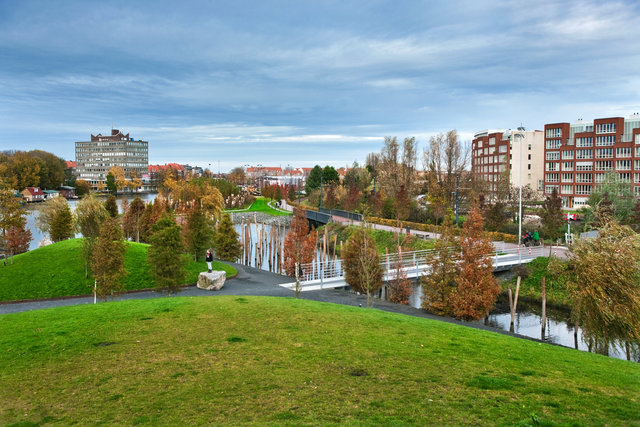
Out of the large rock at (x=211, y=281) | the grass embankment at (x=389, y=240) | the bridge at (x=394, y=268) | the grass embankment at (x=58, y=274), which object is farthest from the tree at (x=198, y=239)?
the grass embankment at (x=389, y=240)

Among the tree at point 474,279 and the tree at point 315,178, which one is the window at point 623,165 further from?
the tree at point 474,279

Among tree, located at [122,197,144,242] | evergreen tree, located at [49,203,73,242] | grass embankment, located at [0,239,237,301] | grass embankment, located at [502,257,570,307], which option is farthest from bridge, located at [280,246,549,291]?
evergreen tree, located at [49,203,73,242]

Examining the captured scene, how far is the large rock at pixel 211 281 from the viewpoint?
92.3 feet

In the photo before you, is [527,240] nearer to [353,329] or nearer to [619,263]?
[619,263]

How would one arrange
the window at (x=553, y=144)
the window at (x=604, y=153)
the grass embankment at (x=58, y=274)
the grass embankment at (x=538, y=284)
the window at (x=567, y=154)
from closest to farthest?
the grass embankment at (x=58, y=274) → the grass embankment at (x=538, y=284) → the window at (x=604, y=153) → the window at (x=567, y=154) → the window at (x=553, y=144)

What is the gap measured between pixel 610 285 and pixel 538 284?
17.3 metres

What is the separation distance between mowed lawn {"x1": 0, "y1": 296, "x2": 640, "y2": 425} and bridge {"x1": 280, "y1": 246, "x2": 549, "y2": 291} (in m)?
12.6

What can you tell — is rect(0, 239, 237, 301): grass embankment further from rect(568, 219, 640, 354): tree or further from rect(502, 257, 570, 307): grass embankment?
rect(502, 257, 570, 307): grass embankment

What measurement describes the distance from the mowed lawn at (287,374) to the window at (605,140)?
76.7m

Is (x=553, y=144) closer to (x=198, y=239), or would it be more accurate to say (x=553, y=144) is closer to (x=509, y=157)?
(x=509, y=157)

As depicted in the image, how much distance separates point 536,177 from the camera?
98.1 metres

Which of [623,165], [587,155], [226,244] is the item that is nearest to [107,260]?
[226,244]

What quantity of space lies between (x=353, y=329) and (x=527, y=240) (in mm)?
33947

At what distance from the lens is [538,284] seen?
3403cm
